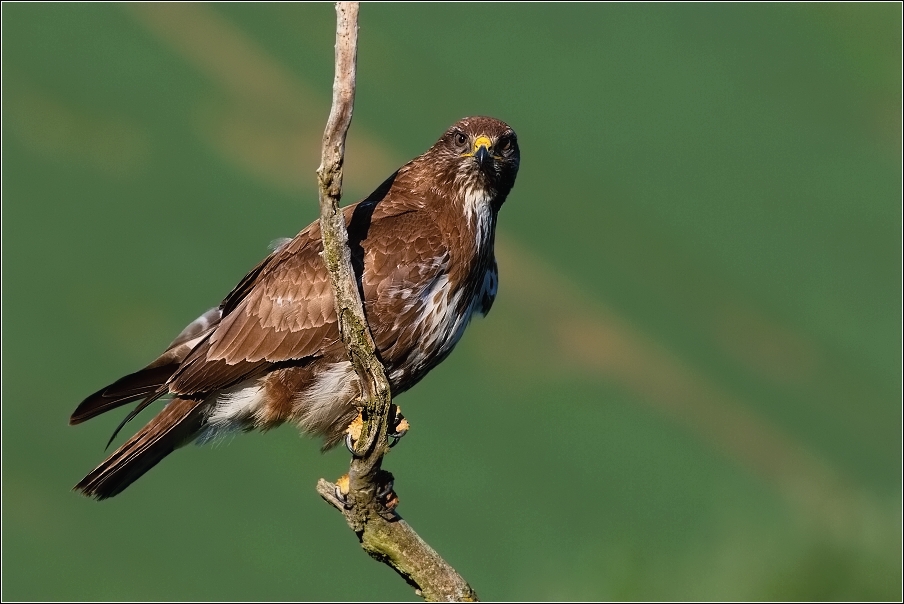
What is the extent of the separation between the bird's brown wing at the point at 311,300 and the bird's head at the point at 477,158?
40cm

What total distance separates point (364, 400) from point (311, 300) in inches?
54.8

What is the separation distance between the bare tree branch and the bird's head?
1.99 metres

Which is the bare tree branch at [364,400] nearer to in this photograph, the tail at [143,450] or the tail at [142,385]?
the tail at [143,450]

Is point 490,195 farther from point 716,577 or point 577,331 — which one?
point 577,331

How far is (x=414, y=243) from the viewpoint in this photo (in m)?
8.27

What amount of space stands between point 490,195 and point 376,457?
2177 millimetres

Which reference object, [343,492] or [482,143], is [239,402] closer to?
[343,492]

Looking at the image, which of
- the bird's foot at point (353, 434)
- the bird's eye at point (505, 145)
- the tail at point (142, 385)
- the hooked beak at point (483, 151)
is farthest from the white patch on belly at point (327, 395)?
the bird's eye at point (505, 145)

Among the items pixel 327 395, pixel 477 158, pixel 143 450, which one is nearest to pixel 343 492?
pixel 327 395

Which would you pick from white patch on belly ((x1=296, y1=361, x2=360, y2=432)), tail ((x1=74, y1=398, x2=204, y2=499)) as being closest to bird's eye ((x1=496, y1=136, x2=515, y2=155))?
white patch on belly ((x1=296, y1=361, x2=360, y2=432))

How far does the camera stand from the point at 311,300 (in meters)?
8.39

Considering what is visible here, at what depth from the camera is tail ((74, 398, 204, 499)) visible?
8.67m

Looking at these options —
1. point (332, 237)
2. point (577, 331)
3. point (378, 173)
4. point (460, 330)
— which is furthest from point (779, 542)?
point (332, 237)

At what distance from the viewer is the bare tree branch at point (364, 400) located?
6.15m
